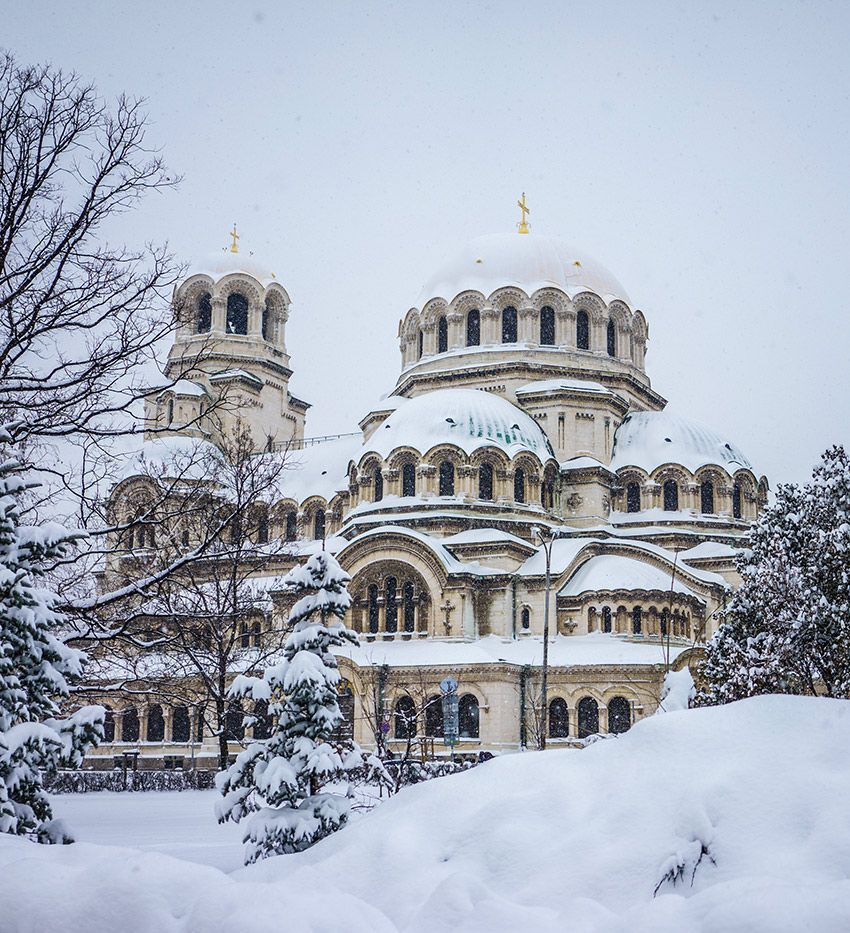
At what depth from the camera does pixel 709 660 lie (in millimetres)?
27422

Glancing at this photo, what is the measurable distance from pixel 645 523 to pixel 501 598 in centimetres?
930

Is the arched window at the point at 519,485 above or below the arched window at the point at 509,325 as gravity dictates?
below

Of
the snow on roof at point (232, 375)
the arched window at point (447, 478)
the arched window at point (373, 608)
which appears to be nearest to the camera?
the arched window at point (373, 608)

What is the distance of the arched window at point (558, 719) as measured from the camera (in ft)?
130

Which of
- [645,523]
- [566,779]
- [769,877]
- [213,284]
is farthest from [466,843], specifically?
[213,284]

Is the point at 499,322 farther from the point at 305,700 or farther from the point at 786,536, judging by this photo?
the point at 305,700

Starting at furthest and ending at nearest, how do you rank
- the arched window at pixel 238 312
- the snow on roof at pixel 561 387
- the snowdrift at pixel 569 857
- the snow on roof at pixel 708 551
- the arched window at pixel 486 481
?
the arched window at pixel 238 312 → the snow on roof at pixel 561 387 → the snow on roof at pixel 708 551 → the arched window at pixel 486 481 → the snowdrift at pixel 569 857

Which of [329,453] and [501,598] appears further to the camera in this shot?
[329,453]

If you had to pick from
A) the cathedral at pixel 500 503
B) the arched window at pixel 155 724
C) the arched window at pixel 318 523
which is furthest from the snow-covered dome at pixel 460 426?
the arched window at pixel 155 724

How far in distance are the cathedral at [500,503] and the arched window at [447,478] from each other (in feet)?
0.22

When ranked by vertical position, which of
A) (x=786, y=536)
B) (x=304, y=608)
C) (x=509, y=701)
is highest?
(x=786, y=536)

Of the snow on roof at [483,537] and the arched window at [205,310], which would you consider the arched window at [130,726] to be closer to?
the snow on roof at [483,537]

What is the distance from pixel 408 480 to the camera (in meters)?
46.4

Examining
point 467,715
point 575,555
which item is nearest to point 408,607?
point 467,715
